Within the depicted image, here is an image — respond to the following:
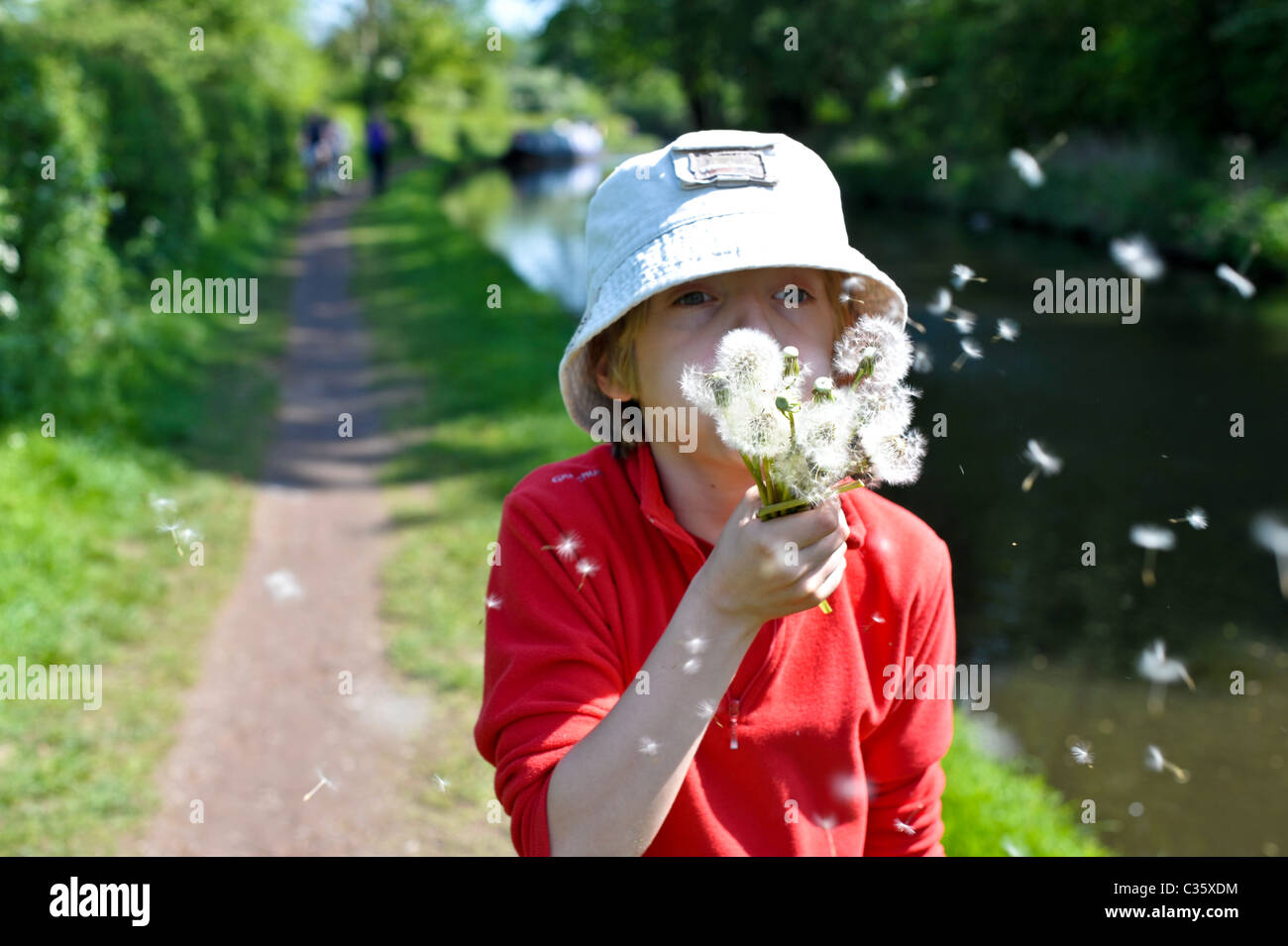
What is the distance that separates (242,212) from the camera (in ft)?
67.7

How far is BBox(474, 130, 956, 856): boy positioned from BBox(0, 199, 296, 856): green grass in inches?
119

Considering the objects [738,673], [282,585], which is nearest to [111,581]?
[282,585]

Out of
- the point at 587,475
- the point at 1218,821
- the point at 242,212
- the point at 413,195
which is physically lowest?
the point at 1218,821

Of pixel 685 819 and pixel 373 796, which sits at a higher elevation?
pixel 685 819

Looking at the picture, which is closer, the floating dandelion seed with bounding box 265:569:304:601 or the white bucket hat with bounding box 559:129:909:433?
the white bucket hat with bounding box 559:129:909:433

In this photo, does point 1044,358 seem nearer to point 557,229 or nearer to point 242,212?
point 242,212

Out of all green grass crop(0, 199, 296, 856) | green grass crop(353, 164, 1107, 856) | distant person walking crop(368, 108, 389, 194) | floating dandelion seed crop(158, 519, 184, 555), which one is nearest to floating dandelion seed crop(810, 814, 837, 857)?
floating dandelion seed crop(158, 519, 184, 555)

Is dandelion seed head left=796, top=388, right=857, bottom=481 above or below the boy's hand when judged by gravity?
above

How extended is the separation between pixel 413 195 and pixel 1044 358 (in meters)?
20.1

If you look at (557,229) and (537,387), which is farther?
(557,229)

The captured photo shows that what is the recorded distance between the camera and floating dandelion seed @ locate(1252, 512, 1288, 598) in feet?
22.0

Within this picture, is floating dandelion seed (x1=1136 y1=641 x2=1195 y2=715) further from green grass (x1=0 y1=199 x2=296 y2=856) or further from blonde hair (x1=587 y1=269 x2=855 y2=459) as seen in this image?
green grass (x1=0 y1=199 x2=296 y2=856)

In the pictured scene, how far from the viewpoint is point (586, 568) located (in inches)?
64.7

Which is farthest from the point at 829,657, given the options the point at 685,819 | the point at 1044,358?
the point at 1044,358
